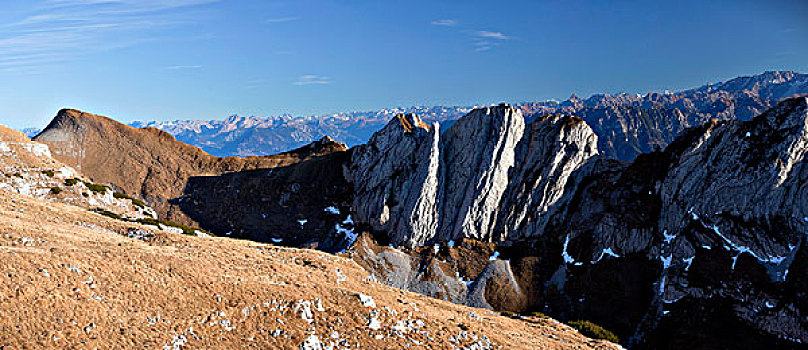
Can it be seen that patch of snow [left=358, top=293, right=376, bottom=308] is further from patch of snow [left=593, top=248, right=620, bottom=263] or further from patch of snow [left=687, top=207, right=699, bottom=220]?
patch of snow [left=687, top=207, right=699, bottom=220]

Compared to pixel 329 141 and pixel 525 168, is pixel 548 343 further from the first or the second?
pixel 329 141

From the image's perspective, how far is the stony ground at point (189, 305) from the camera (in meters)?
23.9

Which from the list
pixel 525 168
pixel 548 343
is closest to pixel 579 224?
pixel 525 168

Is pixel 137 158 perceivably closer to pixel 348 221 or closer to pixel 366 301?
pixel 348 221

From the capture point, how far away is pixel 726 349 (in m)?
76.6

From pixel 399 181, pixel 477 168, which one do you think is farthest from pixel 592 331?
pixel 399 181

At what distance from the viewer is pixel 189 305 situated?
28.4m

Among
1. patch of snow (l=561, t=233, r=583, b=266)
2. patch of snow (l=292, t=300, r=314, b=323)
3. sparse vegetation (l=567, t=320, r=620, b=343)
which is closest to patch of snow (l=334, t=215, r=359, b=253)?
patch of snow (l=561, t=233, r=583, b=266)

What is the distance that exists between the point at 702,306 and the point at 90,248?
102273 millimetres

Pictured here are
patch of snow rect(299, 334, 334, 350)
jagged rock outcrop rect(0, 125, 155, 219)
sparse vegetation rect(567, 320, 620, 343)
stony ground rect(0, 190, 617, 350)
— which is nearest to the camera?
stony ground rect(0, 190, 617, 350)

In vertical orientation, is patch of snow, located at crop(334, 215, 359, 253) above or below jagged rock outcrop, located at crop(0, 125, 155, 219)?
below

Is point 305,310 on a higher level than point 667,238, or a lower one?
higher

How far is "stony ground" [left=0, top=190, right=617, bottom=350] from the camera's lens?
2391 cm

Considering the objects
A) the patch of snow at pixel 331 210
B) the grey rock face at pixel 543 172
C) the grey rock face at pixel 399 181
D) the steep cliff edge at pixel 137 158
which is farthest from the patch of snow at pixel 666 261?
the steep cliff edge at pixel 137 158
